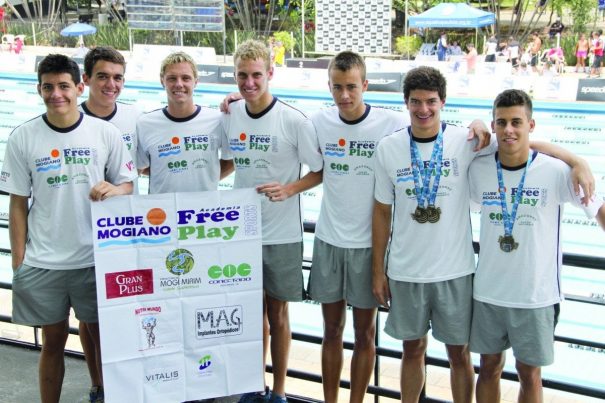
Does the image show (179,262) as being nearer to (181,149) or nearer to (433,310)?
(181,149)

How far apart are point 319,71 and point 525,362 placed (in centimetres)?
1582

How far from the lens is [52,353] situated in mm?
3326

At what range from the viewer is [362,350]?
129 inches

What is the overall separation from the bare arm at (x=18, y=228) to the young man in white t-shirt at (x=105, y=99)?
1.67ft

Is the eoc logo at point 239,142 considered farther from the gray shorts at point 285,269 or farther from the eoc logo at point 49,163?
the eoc logo at point 49,163

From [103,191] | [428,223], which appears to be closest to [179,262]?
[103,191]

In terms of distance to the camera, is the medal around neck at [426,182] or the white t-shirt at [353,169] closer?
the medal around neck at [426,182]

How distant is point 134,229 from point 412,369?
131 centimetres

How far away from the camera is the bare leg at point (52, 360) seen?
3301 millimetres

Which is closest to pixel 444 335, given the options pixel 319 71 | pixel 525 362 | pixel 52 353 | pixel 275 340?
pixel 525 362

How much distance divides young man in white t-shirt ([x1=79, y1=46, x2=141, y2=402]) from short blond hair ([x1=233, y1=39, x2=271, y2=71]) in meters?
0.60

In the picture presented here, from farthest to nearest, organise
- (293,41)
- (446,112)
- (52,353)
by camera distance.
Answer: (293,41) < (446,112) < (52,353)

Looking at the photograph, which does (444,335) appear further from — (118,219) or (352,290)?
(118,219)

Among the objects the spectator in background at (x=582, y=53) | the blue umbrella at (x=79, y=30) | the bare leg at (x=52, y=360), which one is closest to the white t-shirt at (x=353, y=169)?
the bare leg at (x=52, y=360)
